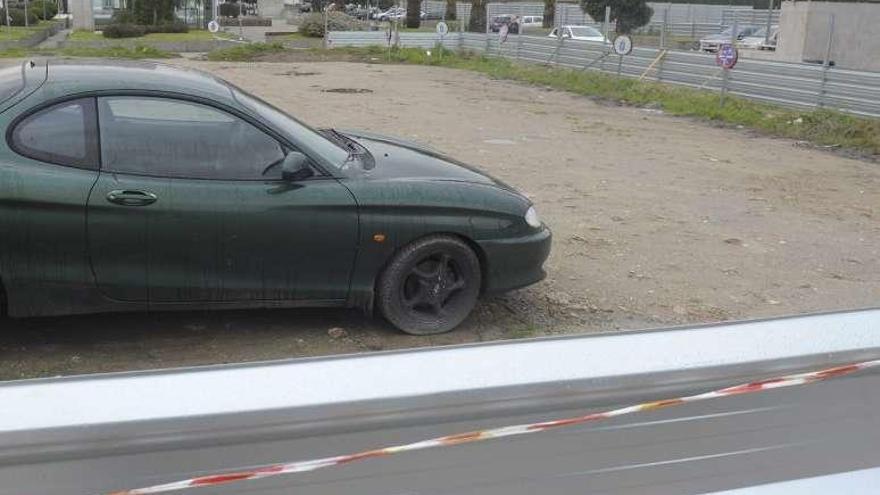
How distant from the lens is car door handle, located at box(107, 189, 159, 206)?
14.4ft

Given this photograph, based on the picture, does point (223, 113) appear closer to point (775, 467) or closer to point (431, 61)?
point (775, 467)

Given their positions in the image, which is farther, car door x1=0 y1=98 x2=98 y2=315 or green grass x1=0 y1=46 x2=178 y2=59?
green grass x1=0 y1=46 x2=178 y2=59

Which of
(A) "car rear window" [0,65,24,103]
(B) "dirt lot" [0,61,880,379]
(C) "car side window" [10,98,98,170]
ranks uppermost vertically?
(A) "car rear window" [0,65,24,103]

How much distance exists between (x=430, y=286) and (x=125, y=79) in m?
2.04

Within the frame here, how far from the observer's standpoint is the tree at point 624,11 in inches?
1831

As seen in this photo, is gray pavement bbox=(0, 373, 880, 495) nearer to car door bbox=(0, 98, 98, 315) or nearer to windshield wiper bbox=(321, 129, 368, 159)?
car door bbox=(0, 98, 98, 315)

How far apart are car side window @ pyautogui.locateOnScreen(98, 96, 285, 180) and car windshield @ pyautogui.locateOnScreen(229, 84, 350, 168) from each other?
19 centimetres

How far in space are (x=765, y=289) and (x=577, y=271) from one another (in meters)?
1.38

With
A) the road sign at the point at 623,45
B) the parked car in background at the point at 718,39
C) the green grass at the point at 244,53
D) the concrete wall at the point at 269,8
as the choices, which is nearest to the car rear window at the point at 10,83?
the road sign at the point at 623,45

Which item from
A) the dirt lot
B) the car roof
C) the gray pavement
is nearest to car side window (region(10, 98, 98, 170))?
the car roof

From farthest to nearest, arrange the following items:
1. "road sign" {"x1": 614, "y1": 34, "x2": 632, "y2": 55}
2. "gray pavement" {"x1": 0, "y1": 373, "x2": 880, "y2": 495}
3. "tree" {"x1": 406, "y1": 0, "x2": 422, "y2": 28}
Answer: "tree" {"x1": 406, "y1": 0, "x2": 422, "y2": 28} → "road sign" {"x1": 614, "y1": 34, "x2": 632, "y2": 55} → "gray pavement" {"x1": 0, "y1": 373, "x2": 880, "y2": 495}

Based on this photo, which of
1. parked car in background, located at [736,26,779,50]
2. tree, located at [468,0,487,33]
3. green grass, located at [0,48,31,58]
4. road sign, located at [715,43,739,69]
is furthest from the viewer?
tree, located at [468,0,487,33]

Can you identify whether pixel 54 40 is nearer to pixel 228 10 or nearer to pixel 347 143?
pixel 228 10

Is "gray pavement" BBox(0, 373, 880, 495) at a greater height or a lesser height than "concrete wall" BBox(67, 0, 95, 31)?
lesser
